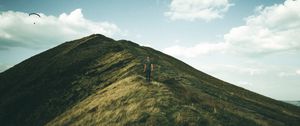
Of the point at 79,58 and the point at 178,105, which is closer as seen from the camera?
the point at 178,105

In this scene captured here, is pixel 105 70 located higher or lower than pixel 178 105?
higher

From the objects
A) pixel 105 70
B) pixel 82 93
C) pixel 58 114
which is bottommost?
pixel 58 114

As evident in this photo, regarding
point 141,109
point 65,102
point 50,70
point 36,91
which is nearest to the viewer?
point 141,109

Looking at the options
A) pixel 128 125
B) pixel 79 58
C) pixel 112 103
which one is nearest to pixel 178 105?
pixel 128 125

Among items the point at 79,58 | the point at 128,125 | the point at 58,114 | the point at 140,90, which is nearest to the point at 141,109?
the point at 128,125

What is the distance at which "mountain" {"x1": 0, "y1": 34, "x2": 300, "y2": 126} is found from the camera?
26.7 metres

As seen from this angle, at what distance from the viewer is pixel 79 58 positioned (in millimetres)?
61094

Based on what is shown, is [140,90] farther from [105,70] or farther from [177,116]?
[105,70]

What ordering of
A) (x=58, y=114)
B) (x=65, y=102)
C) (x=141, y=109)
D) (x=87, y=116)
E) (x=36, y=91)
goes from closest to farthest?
(x=141, y=109), (x=87, y=116), (x=58, y=114), (x=65, y=102), (x=36, y=91)

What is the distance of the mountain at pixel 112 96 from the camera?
26.7 metres

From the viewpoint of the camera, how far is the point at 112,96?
33406 millimetres

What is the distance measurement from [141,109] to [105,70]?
24.8 meters

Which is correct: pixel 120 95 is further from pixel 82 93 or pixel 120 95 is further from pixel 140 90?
pixel 82 93

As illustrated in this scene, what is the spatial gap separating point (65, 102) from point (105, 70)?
449 inches
